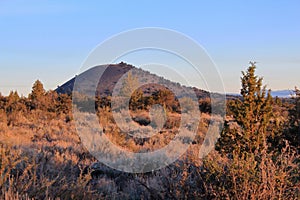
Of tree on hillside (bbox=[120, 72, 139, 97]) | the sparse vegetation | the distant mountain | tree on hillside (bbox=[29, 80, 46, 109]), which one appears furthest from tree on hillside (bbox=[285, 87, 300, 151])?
tree on hillside (bbox=[29, 80, 46, 109])

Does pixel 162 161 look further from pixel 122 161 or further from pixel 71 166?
A: pixel 71 166

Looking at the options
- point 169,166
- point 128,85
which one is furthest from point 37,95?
point 169,166

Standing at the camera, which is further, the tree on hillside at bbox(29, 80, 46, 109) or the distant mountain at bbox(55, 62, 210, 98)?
the tree on hillside at bbox(29, 80, 46, 109)

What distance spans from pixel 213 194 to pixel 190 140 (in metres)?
9.01

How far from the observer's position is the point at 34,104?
2589 cm

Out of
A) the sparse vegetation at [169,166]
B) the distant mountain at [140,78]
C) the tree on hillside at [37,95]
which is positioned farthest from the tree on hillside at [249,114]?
the tree on hillside at [37,95]

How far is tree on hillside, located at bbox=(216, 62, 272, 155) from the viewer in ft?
37.1

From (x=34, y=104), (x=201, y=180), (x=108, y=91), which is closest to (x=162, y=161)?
(x=201, y=180)

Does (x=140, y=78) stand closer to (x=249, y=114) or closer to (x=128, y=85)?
(x=128, y=85)

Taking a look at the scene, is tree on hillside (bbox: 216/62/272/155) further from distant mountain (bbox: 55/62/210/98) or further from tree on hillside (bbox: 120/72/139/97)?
tree on hillside (bbox: 120/72/139/97)

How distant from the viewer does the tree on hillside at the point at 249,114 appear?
11320 millimetres

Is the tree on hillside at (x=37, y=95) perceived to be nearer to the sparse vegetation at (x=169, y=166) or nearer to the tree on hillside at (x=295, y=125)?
the sparse vegetation at (x=169, y=166)

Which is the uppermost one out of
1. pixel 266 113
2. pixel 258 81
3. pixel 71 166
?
pixel 258 81

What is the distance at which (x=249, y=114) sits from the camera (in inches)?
450
